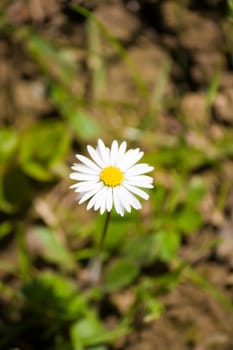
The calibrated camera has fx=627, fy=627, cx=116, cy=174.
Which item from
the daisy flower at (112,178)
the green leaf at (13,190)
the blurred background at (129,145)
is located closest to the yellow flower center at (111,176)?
the daisy flower at (112,178)

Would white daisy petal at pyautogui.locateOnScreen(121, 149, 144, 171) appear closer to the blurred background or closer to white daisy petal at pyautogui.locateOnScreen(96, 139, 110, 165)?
white daisy petal at pyautogui.locateOnScreen(96, 139, 110, 165)

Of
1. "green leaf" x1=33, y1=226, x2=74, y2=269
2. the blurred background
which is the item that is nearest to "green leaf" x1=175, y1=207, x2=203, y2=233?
the blurred background

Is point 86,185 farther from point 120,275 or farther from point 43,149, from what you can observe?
point 43,149

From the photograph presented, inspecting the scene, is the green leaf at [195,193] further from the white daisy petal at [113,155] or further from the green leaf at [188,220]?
the white daisy petal at [113,155]

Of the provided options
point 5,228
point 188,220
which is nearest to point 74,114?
point 5,228

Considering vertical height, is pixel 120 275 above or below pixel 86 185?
above
